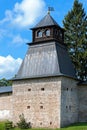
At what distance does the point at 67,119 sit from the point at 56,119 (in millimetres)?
1371

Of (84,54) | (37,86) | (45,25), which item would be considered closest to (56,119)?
(37,86)

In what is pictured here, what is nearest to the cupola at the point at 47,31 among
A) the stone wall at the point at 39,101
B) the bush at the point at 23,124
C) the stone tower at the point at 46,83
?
the stone tower at the point at 46,83

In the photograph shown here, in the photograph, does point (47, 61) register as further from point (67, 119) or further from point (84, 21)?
point (84, 21)

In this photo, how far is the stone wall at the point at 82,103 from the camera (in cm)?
3097

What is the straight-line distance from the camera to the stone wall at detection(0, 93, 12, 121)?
3262cm

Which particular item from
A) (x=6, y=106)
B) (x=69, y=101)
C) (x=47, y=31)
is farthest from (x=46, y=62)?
(x=6, y=106)

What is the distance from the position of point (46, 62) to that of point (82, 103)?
191 inches

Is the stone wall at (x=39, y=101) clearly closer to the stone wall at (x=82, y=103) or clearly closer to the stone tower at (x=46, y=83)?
the stone tower at (x=46, y=83)

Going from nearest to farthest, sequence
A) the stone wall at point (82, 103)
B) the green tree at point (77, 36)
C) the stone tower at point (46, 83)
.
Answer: the stone tower at point (46, 83) → the stone wall at point (82, 103) → the green tree at point (77, 36)

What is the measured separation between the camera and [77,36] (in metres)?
39.3

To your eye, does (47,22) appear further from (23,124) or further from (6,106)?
(23,124)

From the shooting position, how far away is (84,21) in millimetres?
39906

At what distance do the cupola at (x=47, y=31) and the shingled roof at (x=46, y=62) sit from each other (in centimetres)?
55

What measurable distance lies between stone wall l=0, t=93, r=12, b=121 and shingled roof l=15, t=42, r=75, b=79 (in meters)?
2.72
